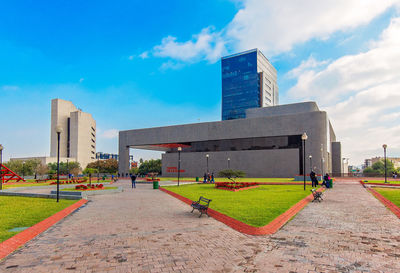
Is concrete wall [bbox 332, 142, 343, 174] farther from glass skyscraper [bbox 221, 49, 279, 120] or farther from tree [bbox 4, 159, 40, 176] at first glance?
tree [bbox 4, 159, 40, 176]

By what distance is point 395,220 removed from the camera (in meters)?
9.88

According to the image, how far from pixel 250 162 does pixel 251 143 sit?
14.7 feet

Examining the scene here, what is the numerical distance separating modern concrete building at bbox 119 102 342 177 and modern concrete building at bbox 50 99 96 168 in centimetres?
5321

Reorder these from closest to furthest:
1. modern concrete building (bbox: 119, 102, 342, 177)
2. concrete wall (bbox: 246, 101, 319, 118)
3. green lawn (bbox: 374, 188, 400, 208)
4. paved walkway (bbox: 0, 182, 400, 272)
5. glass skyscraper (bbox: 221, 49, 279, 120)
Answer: paved walkway (bbox: 0, 182, 400, 272), green lawn (bbox: 374, 188, 400, 208), modern concrete building (bbox: 119, 102, 342, 177), concrete wall (bbox: 246, 101, 319, 118), glass skyscraper (bbox: 221, 49, 279, 120)

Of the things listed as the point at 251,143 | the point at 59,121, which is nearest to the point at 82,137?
the point at 59,121

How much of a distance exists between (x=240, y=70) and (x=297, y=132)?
8379cm

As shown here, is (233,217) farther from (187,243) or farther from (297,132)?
(297,132)

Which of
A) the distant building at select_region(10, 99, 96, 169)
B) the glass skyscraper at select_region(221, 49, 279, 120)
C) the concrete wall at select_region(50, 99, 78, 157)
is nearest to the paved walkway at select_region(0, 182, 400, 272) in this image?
the distant building at select_region(10, 99, 96, 169)

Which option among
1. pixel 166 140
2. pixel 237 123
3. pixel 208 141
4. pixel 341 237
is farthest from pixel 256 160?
pixel 341 237

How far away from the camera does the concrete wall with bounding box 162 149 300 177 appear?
54.6m

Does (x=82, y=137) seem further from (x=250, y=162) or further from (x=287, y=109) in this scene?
(x=287, y=109)

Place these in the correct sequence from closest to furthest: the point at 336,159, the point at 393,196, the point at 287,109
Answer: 1. the point at 393,196
2. the point at 287,109
3. the point at 336,159

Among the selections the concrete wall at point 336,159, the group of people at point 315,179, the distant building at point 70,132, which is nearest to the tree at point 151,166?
the distant building at point 70,132

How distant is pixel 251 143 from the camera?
60.1 meters
